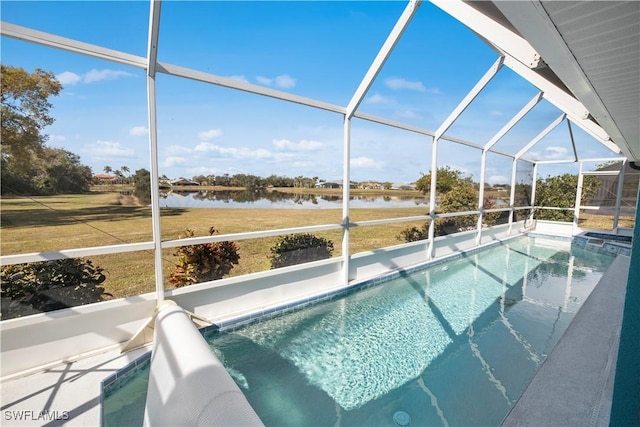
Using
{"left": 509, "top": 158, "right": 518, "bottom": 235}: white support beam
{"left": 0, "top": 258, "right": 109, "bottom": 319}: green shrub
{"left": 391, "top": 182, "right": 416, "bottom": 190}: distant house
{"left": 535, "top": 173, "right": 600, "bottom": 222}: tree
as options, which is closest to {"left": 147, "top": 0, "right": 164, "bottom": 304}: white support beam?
{"left": 0, "top": 258, "right": 109, "bottom": 319}: green shrub

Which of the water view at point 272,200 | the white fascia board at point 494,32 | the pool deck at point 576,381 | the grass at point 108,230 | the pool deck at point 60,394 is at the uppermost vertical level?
the white fascia board at point 494,32

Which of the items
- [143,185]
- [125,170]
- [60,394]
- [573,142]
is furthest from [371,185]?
[573,142]

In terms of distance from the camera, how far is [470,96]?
5.66 metres

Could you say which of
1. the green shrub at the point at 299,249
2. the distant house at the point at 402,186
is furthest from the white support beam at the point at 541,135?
the green shrub at the point at 299,249

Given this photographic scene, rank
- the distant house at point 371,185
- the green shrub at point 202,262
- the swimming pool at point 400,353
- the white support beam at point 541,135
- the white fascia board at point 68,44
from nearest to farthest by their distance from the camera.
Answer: the white fascia board at point 68,44
the swimming pool at point 400,353
the green shrub at point 202,262
the distant house at point 371,185
the white support beam at point 541,135

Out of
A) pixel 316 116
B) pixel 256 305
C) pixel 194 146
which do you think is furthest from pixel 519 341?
pixel 194 146

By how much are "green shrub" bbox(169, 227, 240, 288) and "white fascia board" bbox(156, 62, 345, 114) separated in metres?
1.93

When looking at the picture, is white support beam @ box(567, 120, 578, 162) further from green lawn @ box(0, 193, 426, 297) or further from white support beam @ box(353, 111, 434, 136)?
green lawn @ box(0, 193, 426, 297)

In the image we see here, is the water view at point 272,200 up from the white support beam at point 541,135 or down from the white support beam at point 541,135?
down

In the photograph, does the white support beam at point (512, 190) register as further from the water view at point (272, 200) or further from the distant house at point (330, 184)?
the distant house at point (330, 184)

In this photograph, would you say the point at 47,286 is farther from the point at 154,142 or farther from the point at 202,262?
the point at 154,142

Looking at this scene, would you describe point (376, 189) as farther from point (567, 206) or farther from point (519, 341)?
point (567, 206)

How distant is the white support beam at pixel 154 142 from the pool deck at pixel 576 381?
3.51 m

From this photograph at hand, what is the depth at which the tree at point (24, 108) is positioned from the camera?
9.11 ft
